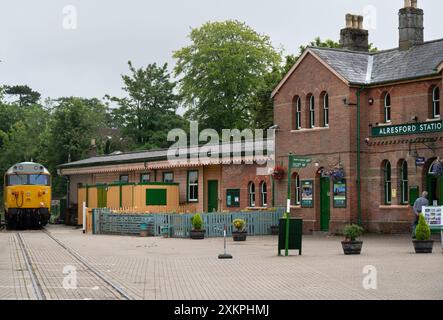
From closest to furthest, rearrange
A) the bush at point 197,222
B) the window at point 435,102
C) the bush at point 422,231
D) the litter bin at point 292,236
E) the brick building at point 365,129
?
the bush at point 422,231
the litter bin at point 292,236
the window at point 435,102
the brick building at point 365,129
the bush at point 197,222

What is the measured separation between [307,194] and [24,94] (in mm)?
101797

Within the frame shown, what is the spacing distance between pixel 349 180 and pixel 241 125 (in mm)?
37255

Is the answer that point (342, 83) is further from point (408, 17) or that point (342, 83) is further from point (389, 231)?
point (389, 231)

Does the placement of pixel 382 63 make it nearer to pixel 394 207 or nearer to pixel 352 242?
pixel 394 207

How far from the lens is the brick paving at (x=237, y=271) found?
51.5ft

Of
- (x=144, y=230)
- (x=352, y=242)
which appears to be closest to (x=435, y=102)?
(x=352, y=242)

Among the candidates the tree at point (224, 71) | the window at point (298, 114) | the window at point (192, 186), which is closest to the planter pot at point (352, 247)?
the window at point (298, 114)

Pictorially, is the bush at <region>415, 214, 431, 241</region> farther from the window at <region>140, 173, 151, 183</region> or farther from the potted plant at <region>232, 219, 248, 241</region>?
the window at <region>140, 173, 151, 183</region>

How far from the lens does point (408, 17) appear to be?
123 ft

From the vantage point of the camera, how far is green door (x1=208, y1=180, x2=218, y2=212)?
45.9 m

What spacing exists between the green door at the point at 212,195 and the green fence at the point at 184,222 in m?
6.62

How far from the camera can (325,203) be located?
3791 centimetres

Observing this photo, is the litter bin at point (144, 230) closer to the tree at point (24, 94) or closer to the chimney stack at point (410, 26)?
the chimney stack at point (410, 26)
